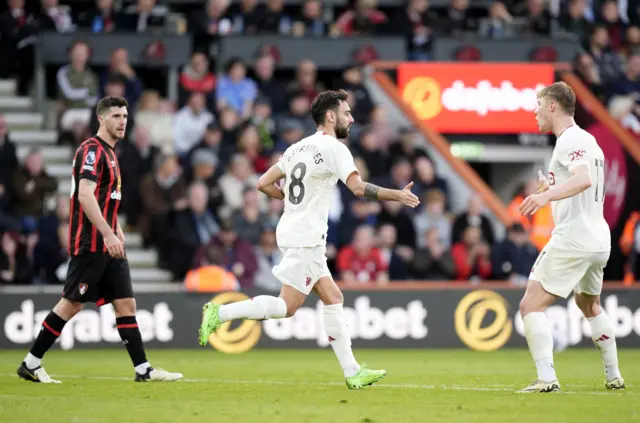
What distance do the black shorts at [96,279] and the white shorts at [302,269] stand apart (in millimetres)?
1525

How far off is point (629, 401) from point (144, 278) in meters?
10.2

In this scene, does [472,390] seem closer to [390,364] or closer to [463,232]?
[390,364]

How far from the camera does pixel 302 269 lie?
1005 cm

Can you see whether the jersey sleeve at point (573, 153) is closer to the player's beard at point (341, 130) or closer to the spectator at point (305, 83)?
the player's beard at point (341, 130)

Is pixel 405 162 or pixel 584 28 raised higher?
pixel 584 28

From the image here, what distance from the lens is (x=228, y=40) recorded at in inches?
834

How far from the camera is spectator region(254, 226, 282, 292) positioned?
1795cm

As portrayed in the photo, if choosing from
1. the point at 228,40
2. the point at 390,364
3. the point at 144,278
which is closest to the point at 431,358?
the point at 390,364

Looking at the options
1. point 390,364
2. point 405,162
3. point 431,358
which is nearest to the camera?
point 390,364

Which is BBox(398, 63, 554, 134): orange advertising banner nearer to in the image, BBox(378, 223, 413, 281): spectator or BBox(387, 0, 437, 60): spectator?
BBox(387, 0, 437, 60): spectator

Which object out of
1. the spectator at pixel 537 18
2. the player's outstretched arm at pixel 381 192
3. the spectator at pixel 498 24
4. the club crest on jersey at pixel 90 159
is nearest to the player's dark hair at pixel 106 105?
the club crest on jersey at pixel 90 159

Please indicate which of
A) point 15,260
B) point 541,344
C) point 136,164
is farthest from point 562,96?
point 136,164

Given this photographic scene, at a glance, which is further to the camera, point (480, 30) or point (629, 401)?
point (480, 30)

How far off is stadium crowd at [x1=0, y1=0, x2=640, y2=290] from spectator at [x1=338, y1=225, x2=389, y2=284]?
0.07 ft
